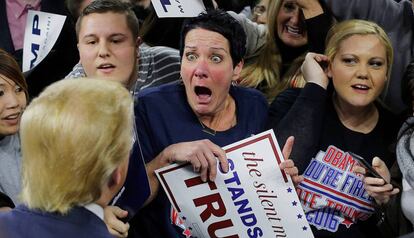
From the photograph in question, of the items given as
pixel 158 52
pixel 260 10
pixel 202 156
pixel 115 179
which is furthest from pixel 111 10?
pixel 115 179

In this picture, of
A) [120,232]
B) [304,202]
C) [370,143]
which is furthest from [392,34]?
[120,232]

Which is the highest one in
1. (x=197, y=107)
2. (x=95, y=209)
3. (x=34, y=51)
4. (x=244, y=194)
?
(x=34, y=51)

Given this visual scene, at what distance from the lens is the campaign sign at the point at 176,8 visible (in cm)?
269

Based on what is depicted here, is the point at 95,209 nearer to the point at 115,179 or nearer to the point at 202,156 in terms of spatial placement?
the point at 115,179

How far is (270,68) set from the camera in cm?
265

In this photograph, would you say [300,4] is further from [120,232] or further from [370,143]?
[120,232]

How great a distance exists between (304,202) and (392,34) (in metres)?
0.77

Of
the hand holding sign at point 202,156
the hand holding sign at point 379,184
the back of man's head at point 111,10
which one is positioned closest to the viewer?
the hand holding sign at point 202,156

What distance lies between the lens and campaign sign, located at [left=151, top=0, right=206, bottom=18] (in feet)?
8.84

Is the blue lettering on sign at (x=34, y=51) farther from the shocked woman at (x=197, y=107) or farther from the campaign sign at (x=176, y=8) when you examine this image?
the shocked woman at (x=197, y=107)

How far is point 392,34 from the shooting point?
2467mm

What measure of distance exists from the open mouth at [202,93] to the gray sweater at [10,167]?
0.59 meters

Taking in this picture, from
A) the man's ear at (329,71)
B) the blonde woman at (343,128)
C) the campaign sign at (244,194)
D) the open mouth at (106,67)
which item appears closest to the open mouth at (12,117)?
the open mouth at (106,67)

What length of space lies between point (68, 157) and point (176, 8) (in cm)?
155
